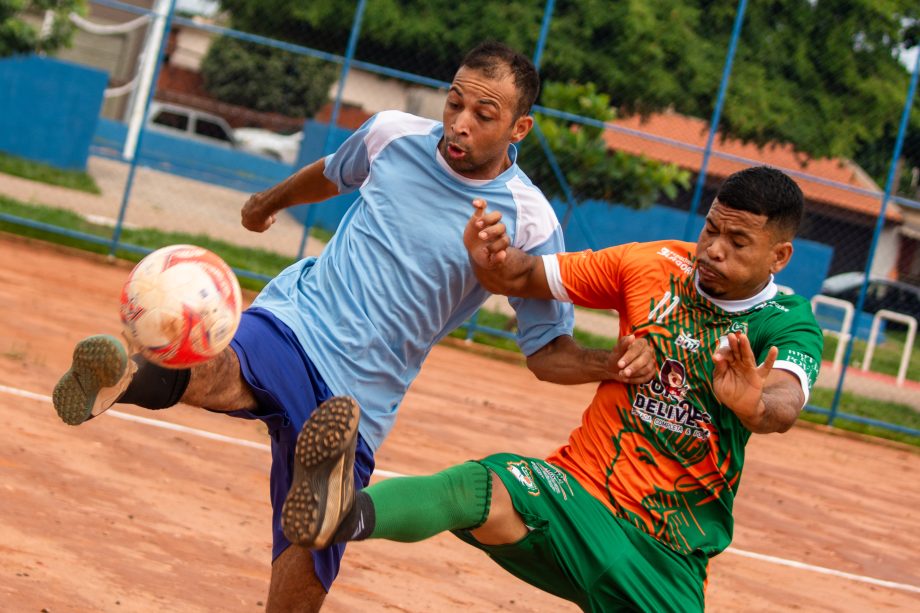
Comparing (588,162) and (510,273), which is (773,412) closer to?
(510,273)

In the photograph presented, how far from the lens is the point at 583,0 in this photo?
1011 inches

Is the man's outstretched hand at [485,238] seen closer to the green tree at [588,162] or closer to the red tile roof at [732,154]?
the red tile roof at [732,154]

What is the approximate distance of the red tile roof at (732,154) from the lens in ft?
61.8

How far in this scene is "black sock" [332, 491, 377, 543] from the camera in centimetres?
315

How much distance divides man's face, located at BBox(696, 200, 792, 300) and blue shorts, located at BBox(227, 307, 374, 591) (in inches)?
48.6

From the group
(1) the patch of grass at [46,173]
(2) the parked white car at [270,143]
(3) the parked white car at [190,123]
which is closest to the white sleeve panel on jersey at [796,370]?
(1) the patch of grass at [46,173]

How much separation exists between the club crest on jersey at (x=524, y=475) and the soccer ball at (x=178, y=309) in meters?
0.92

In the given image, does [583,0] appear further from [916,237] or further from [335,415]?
[335,415]

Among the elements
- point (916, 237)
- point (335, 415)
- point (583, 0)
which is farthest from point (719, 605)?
point (583, 0)

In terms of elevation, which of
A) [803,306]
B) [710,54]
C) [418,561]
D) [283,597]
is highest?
[710,54]

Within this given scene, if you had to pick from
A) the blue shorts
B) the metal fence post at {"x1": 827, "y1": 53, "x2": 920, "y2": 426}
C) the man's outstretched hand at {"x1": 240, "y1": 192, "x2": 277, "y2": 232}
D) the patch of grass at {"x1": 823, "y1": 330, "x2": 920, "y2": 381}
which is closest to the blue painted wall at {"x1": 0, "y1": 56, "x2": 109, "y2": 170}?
the patch of grass at {"x1": 823, "y1": 330, "x2": 920, "y2": 381}

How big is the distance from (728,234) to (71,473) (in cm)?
365

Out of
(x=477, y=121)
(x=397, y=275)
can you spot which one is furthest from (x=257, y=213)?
(x=477, y=121)

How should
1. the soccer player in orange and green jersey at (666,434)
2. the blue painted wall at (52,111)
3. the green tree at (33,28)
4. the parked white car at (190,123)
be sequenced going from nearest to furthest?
the soccer player in orange and green jersey at (666,434) < the green tree at (33,28) < the blue painted wall at (52,111) < the parked white car at (190,123)
